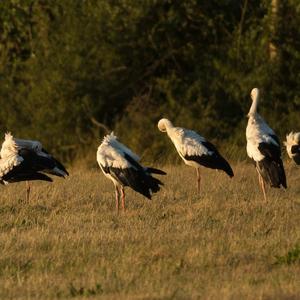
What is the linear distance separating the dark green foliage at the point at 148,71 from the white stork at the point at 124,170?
798 cm

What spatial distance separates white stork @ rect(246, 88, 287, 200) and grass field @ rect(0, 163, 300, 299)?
9.0 inches

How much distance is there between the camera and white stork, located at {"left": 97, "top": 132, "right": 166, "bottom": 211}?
36.3 ft

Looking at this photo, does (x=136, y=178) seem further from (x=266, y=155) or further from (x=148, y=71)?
(x=148, y=71)

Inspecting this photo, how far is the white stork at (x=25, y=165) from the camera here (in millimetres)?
12070

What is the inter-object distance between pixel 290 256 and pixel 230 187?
4.60m

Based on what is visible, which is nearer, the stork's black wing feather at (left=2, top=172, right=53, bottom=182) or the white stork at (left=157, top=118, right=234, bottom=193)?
the stork's black wing feather at (left=2, top=172, right=53, bottom=182)

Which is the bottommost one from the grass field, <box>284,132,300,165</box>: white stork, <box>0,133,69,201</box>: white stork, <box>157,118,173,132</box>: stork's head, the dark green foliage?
the grass field


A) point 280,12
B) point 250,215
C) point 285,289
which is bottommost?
point 285,289

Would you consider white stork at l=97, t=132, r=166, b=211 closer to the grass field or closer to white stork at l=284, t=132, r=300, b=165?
the grass field

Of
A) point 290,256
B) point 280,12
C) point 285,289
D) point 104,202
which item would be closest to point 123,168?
point 104,202

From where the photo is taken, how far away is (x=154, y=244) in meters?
9.06

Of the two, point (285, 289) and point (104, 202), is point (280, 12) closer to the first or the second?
point (104, 202)

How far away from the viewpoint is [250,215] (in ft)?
34.7

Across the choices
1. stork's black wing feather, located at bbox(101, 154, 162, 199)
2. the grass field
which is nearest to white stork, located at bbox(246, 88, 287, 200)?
the grass field
